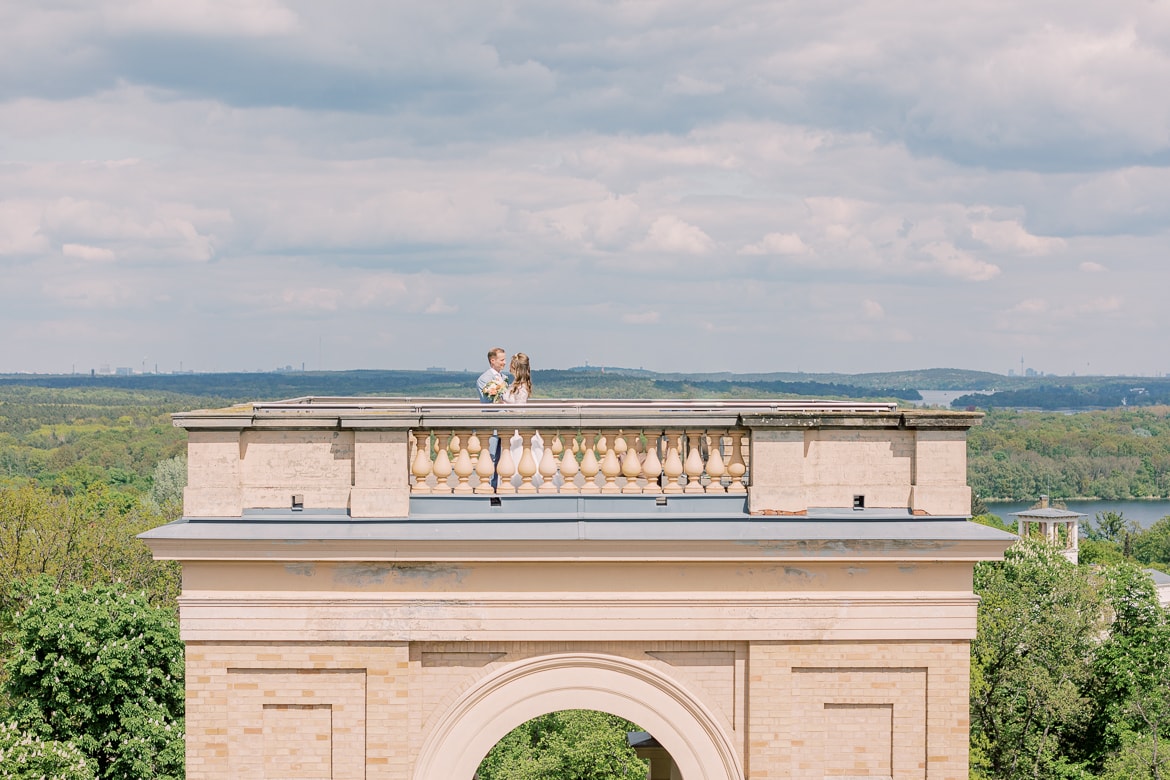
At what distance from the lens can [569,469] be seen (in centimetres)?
981

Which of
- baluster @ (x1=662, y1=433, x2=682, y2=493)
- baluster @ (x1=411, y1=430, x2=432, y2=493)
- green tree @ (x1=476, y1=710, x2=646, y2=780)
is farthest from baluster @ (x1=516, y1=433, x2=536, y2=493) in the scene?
green tree @ (x1=476, y1=710, x2=646, y2=780)

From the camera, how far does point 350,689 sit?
9672 mm

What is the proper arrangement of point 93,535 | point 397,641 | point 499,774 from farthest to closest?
point 93,535 → point 499,774 → point 397,641

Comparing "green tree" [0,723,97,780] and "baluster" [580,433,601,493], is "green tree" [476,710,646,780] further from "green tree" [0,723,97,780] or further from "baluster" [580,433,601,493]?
"baluster" [580,433,601,493]

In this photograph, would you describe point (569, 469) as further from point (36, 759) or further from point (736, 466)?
point (36, 759)

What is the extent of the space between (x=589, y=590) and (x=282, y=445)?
286cm

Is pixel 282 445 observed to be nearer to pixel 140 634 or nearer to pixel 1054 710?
pixel 140 634

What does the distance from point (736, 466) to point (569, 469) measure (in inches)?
56.5

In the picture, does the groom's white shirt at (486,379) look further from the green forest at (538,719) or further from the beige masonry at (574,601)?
the green forest at (538,719)

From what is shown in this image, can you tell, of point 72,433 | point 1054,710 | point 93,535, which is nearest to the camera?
point 1054,710

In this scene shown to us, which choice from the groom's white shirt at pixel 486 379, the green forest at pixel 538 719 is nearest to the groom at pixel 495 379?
the groom's white shirt at pixel 486 379

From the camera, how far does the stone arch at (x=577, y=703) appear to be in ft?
32.0

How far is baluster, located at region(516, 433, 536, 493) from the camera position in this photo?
9789mm

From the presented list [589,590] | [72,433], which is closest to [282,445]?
[589,590]
